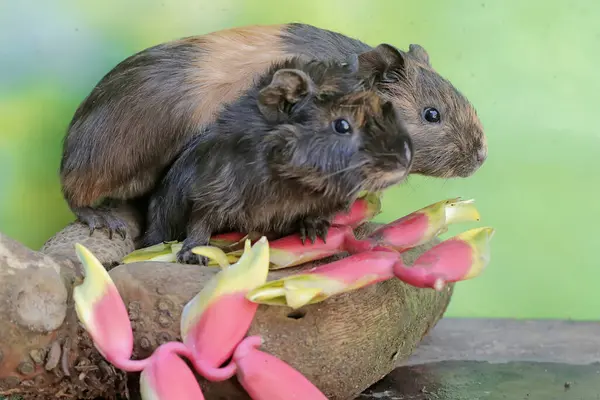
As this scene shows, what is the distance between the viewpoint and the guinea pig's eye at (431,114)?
1656 millimetres

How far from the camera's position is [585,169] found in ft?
6.86

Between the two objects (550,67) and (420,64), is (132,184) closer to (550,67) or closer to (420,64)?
(420,64)

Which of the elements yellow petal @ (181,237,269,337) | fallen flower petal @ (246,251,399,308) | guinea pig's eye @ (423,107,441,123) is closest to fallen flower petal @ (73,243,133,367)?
yellow petal @ (181,237,269,337)

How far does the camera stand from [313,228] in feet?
4.89

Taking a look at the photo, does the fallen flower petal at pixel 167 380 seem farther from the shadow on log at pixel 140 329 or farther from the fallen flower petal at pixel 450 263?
the fallen flower petal at pixel 450 263

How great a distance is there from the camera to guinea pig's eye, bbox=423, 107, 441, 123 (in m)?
1.66

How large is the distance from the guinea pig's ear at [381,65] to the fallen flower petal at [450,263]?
0.54m

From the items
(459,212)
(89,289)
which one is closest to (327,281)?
(89,289)

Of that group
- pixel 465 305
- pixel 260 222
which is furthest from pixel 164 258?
pixel 465 305

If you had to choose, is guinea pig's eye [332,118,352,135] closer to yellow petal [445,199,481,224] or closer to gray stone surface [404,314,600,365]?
yellow petal [445,199,481,224]

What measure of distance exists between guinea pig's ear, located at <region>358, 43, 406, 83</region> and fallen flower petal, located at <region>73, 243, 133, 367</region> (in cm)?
84

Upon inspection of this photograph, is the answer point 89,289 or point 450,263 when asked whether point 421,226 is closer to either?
point 450,263

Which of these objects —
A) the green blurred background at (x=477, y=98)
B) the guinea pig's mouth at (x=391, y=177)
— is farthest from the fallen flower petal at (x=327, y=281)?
the green blurred background at (x=477, y=98)

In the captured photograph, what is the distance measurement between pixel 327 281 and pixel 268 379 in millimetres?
191
